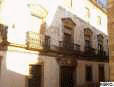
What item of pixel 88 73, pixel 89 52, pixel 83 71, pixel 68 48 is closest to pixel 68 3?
pixel 68 48

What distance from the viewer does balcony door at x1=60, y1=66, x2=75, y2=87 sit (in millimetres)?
13938

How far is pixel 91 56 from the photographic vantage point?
17.3m

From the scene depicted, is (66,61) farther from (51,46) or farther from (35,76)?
(35,76)

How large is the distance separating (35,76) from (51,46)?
2.39m

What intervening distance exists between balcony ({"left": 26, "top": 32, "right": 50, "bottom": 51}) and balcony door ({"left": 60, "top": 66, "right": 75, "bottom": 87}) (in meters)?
2.74

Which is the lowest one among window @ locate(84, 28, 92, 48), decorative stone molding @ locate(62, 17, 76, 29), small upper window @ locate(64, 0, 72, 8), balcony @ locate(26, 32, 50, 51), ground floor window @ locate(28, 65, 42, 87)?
ground floor window @ locate(28, 65, 42, 87)

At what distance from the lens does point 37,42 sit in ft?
37.6

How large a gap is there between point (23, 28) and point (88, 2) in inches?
369

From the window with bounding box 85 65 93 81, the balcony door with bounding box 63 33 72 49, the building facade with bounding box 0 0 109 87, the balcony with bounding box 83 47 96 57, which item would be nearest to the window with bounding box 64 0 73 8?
the building facade with bounding box 0 0 109 87

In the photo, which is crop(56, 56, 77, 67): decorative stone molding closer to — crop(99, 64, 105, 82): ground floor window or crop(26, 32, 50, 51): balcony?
crop(26, 32, 50, 51): balcony

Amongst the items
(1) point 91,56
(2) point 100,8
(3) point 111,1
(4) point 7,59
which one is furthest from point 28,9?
(2) point 100,8

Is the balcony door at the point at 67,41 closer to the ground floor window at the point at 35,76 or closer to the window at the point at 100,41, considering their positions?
the ground floor window at the point at 35,76

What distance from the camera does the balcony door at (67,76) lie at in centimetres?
1394

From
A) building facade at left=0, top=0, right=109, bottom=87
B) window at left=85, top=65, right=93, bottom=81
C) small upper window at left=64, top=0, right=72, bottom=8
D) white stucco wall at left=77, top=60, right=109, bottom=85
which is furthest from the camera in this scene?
window at left=85, top=65, right=93, bottom=81
